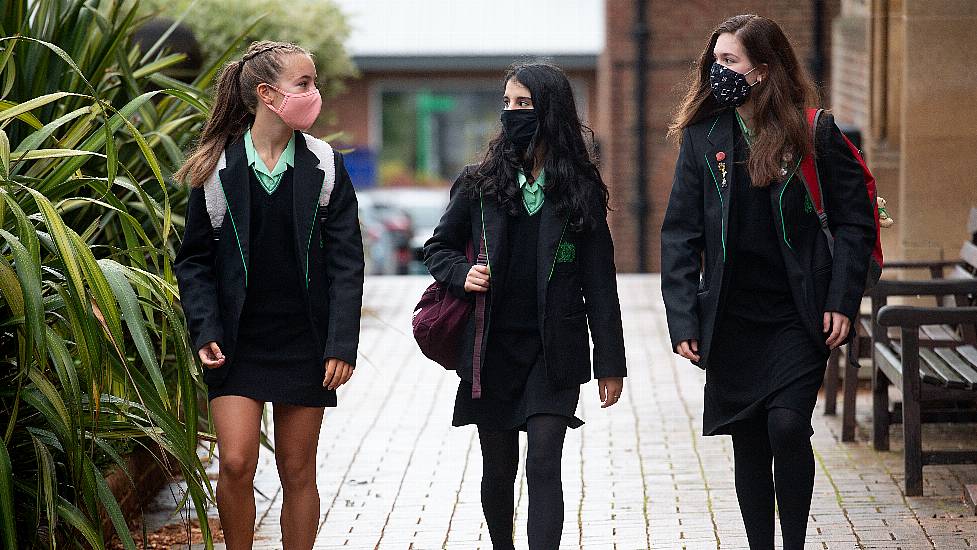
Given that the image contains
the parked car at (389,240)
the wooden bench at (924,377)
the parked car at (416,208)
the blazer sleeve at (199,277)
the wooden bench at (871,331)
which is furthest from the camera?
the parked car at (416,208)

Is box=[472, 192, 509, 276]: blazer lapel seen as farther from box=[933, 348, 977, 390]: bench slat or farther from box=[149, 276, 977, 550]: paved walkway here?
box=[933, 348, 977, 390]: bench slat

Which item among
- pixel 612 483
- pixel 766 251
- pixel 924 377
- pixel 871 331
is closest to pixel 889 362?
pixel 924 377

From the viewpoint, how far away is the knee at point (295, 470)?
457 cm

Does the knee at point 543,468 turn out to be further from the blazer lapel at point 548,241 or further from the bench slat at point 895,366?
the bench slat at point 895,366

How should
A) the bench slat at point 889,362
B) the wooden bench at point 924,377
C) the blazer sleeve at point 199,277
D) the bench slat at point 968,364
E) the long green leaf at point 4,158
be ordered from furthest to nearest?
the bench slat at point 889,362 < the bench slat at point 968,364 < the wooden bench at point 924,377 < the blazer sleeve at point 199,277 < the long green leaf at point 4,158

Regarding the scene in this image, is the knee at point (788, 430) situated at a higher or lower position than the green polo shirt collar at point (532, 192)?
lower

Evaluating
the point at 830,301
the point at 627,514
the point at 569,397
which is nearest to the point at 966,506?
the point at 627,514

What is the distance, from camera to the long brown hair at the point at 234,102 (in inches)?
176

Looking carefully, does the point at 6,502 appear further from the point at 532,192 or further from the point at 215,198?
the point at 532,192

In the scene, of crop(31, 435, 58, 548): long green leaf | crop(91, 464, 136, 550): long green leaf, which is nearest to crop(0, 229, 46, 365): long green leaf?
crop(31, 435, 58, 548): long green leaf

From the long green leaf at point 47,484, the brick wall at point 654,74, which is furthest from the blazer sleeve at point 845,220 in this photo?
the brick wall at point 654,74

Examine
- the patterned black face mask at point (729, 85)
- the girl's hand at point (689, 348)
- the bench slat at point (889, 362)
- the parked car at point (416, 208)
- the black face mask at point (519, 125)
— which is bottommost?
the parked car at point (416, 208)

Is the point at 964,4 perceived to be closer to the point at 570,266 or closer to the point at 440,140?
the point at 570,266

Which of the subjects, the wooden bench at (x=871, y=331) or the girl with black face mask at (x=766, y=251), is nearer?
the girl with black face mask at (x=766, y=251)
